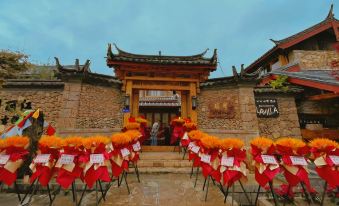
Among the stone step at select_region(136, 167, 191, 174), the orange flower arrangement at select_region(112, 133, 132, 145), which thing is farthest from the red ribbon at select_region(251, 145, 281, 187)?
the stone step at select_region(136, 167, 191, 174)

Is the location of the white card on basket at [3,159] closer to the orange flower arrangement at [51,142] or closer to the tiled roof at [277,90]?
the orange flower arrangement at [51,142]

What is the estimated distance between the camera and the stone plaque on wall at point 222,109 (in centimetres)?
788

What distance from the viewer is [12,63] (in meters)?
10.9

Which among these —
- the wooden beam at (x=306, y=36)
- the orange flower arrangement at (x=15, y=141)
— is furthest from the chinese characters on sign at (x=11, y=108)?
the wooden beam at (x=306, y=36)

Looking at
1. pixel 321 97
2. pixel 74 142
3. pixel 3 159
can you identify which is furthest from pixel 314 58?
pixel 3 159

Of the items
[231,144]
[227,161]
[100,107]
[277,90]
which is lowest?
[227,161]

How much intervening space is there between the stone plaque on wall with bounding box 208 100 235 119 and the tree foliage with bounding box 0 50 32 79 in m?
11.4

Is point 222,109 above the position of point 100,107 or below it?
below

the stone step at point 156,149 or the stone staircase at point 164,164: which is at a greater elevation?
the stone step at point 156,149

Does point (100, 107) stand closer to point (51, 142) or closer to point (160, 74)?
point (160, 74)

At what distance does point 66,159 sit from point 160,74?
245 inches

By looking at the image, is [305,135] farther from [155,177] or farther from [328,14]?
[328,14]

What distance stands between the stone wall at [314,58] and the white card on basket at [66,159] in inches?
579

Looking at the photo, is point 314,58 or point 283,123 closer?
point 283,123
